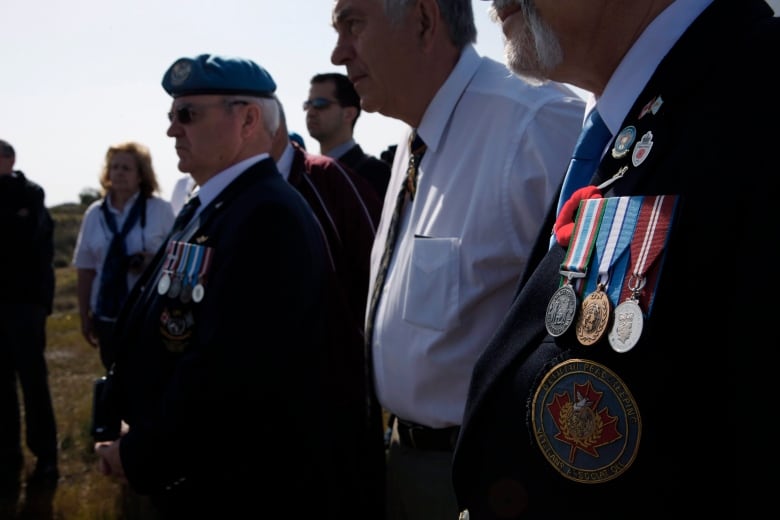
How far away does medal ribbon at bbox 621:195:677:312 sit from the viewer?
1.01m

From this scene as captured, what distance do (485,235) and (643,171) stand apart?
0.93 meters

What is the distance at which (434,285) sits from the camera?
2.04m

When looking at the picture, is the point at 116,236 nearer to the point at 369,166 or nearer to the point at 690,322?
the point at 369,166

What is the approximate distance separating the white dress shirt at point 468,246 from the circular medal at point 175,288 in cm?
73

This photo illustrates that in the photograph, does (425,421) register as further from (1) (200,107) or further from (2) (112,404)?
(1) (200,107)

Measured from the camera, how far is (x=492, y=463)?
4.04ft

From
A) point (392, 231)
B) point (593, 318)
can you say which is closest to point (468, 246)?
point (392, 231)

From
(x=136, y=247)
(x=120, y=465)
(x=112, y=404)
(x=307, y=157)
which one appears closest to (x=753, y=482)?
(x=120, y=465)

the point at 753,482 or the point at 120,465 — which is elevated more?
the point at 753,482

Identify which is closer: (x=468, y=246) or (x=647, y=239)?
(x=647, y=239)

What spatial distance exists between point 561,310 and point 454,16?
1.59 m

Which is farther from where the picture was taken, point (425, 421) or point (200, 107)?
point (200, 107)

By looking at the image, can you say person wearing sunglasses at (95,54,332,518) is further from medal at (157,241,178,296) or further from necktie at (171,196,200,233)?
necktie at (171,196,200,233)

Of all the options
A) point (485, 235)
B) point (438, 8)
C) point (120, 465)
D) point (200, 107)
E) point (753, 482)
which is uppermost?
point (438, 8)
